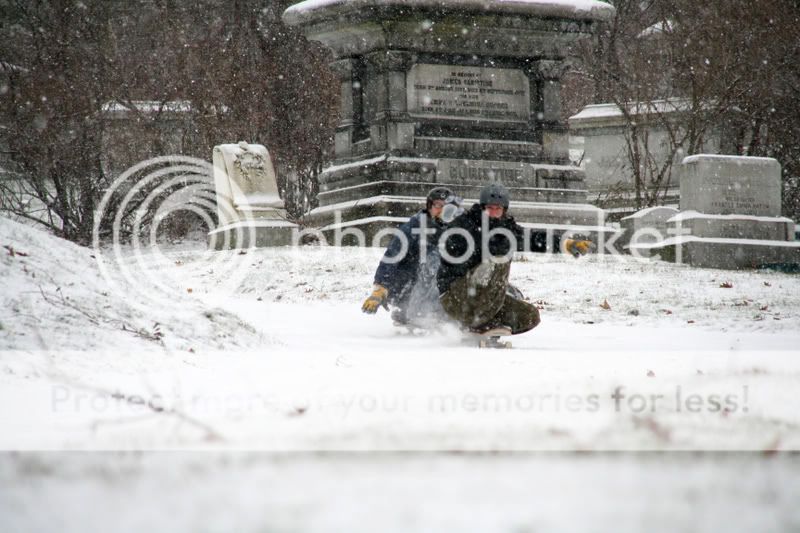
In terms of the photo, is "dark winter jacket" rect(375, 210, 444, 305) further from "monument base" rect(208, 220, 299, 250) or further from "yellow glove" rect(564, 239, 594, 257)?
"monument base" rect(208, 220, 299, 250)

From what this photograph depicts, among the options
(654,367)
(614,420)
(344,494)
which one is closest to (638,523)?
(344,494)

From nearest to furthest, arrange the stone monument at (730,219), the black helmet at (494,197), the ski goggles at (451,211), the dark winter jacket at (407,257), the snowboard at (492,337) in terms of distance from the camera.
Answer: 1. the black helmet at (494,197)
2. the snowboard at (492,337)
3. the ski goggles at (451,211)
4. the dark winter jacket at (407,257)
5. the stone monument at (730,219)

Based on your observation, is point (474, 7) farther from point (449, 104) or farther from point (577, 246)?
point (577, 246)

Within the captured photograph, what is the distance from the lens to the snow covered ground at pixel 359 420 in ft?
10.7

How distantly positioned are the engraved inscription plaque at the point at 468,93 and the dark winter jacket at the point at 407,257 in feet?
26.9

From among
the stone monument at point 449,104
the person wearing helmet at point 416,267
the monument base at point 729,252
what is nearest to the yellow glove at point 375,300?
the person wearing helmet at point 416,267

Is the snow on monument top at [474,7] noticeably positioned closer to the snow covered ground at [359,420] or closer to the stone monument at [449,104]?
the stone monument at [449,104]

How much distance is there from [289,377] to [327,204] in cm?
1236

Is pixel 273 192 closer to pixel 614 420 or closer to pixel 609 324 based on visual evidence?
pixel 609 324

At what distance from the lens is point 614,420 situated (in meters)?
4.61

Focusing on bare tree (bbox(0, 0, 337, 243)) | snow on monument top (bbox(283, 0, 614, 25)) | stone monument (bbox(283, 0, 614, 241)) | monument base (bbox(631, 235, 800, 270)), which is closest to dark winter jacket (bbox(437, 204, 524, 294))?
stone monument (bbox(283, 0, 614, 241))

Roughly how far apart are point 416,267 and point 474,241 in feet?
4.12

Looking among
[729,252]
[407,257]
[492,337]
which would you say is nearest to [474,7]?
[729,252]

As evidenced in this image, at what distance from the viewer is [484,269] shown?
27.7 ft
